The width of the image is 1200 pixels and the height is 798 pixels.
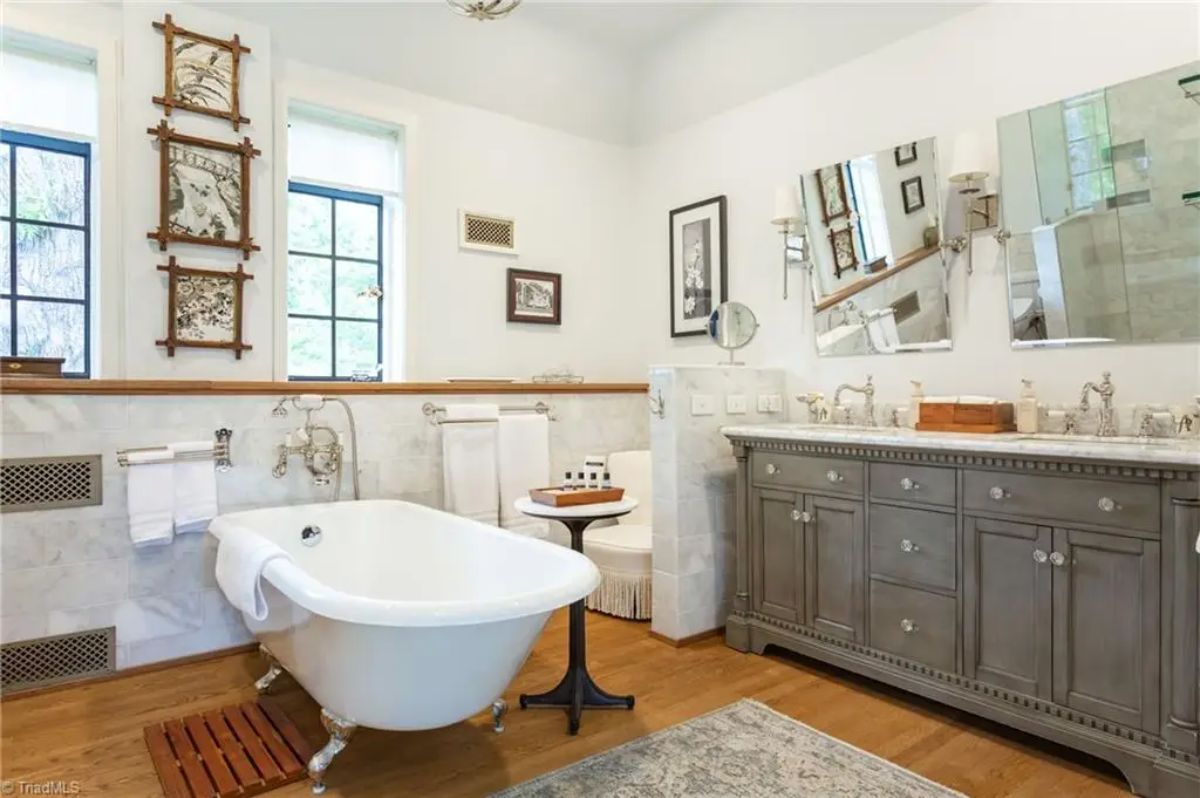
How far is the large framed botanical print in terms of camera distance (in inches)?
161

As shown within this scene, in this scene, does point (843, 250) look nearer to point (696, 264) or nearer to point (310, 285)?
point (696, 264)

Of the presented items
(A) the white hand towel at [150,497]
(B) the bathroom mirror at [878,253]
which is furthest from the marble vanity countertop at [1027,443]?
(A) the white hand towel at [150,497]

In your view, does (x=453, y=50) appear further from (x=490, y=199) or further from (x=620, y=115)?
(x=620, y=115)

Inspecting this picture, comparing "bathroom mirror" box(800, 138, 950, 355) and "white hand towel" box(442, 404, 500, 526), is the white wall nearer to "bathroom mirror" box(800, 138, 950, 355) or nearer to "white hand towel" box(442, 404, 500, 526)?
"bathroom mirror" box(800, 138, 950, 355)

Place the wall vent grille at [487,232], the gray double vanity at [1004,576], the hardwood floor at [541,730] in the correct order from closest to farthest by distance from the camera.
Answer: the gray double vanity at [1004,576]
the hardwood floor at [541,730]
the wall vent grille at [487,232]

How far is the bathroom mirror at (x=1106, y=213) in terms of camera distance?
233 centimetres

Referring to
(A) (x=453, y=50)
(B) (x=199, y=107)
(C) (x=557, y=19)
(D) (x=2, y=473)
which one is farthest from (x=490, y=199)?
(D) (x=2, y=473)

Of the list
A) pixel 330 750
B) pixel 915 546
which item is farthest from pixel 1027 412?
pixel 330 750

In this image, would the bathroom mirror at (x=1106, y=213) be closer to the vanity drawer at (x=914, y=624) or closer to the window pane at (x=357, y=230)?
the vanity drawer at (x=914, y=624)

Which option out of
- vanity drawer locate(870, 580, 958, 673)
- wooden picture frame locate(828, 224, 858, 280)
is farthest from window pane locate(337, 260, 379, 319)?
vanity drawer locate(870, 580, 958, 673)

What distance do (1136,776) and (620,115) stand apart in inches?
165

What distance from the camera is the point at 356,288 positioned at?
3820 millimetres

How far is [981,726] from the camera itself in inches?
93.0

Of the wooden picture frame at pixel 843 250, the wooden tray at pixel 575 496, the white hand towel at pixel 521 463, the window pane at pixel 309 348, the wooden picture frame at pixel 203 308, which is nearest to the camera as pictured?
the wooden tray at pixel 575 496
